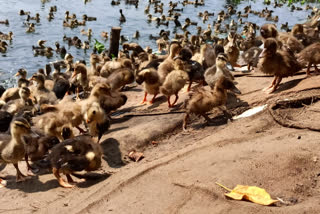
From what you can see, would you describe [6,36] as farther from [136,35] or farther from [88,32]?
[136,35]

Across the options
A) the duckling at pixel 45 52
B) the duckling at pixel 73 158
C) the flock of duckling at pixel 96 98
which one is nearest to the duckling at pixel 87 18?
the duckling at pixel 45 52

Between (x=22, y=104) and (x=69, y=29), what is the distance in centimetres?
1544

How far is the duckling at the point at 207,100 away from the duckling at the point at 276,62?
3.14 feet

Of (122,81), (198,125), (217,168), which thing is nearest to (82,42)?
(122,81)

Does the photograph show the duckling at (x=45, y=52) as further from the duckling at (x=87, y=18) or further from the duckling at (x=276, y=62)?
the duckling at (x=276, y=62)

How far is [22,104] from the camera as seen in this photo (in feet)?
29.2

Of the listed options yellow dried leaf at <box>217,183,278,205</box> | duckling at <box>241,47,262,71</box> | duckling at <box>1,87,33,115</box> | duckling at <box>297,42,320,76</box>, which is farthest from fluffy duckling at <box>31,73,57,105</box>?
yellow dried leaf at <box>217,183,278,205</box>

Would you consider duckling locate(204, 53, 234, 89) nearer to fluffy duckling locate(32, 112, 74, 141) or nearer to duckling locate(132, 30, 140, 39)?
fluffy duckling locate(32, 112, 74, 141)

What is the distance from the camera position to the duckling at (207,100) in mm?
6613

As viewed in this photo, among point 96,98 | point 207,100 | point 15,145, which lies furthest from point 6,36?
point 207,100

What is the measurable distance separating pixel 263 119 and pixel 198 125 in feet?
4.44

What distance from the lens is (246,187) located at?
399 centimetres

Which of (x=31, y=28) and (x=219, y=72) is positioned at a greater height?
(x=219, y=72)

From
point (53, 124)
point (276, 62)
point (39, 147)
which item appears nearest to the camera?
point (39, 147)
